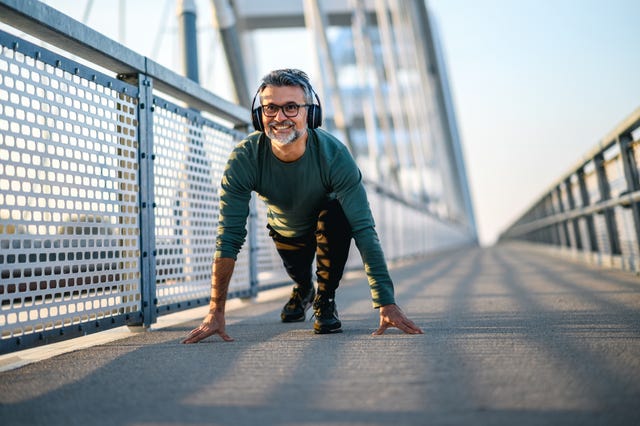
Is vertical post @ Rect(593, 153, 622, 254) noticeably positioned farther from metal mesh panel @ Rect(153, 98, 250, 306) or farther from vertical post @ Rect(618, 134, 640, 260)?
metal mesh panel @ Rect(153, 98, 250, 306)

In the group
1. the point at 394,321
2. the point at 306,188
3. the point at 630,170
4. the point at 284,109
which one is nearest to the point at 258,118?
the point at 284,109

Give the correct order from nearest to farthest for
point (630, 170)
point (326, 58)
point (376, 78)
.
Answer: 1. point (630, 170)
2. point (326, 58)
3. point (376, 78)

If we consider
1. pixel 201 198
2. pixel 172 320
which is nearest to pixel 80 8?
pixel 201 198

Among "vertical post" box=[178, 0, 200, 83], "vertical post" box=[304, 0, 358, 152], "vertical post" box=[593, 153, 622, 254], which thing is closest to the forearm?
"vertical post" box=[178, 0, 200, 83]

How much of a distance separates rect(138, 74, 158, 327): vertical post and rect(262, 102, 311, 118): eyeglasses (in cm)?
78

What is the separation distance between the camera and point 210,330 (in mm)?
2256

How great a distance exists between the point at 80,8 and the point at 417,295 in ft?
12.9

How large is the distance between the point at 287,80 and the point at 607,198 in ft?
14.6

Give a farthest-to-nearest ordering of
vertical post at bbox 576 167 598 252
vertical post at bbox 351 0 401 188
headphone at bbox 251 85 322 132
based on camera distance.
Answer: vertical post at bbox 351 0 401 188
vertical post at bbox 576 167 598 252
headphone at bbox 251 85 322 132

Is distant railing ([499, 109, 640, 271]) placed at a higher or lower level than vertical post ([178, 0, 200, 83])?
lower

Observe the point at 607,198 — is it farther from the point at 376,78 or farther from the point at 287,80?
the point at 376,78

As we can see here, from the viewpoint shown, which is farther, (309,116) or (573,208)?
(573,208)

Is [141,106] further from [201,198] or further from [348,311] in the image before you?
[348,311]

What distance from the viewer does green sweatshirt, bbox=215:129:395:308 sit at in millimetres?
2289
